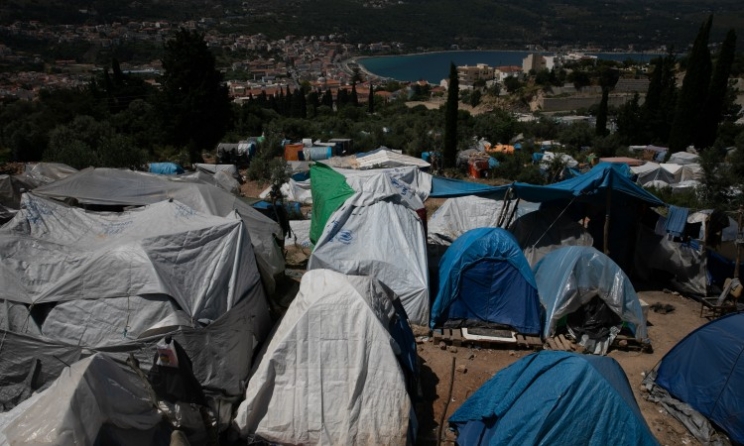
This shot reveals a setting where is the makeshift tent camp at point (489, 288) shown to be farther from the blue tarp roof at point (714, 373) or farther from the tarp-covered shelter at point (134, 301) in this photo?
the tarp-covered shelter at point (134, 301)

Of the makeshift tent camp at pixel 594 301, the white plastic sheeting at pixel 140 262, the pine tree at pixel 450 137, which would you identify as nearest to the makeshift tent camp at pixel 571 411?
the makeshift tent camp at pixel 594 301

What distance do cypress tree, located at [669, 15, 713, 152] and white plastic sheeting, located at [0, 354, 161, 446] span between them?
33.9 metres

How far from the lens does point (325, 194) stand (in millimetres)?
11586

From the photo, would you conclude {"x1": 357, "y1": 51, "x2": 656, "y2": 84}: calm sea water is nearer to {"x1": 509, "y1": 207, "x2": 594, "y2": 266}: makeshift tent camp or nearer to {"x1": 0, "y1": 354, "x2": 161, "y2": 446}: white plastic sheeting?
{"x1": 509, "y1": 207, "x2": 594, "y2": 266}: makeshift tent camp

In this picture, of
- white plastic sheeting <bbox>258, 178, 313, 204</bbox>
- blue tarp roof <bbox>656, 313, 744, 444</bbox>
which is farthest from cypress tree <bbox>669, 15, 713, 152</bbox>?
blue tarp roof <bbox>656, 313, 744, 444</bbox>

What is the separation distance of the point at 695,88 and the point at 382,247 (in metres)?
29.1

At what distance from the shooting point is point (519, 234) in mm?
10797

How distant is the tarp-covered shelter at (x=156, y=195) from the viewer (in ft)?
32.1

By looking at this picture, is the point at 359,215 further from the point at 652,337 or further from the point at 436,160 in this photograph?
the point at 436,160

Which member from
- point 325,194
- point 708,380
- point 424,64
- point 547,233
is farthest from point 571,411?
point 424,64

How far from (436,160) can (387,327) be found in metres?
22.9

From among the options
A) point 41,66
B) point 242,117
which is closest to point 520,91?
point 242,117

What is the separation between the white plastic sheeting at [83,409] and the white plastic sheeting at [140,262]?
5.55 feet

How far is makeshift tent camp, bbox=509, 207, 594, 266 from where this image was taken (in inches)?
409
